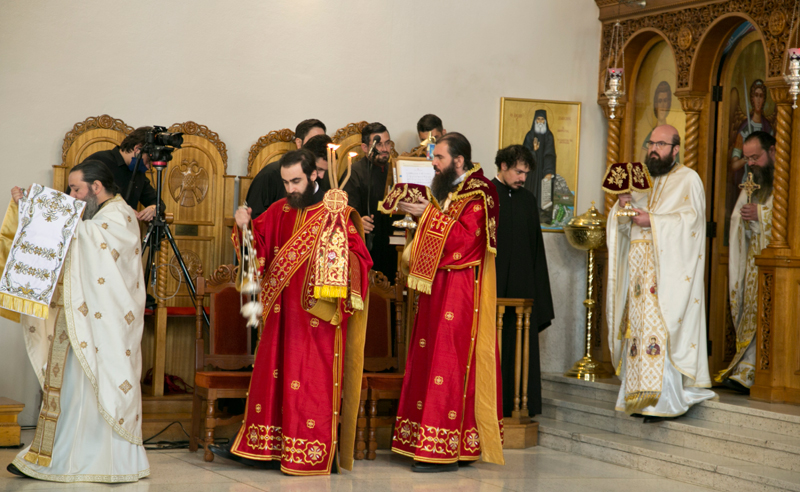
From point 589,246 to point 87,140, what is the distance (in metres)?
4.26

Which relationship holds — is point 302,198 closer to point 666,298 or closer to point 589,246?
point 666,298

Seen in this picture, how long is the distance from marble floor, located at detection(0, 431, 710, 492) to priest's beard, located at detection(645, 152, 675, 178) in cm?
207

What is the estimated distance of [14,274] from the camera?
4.70 m

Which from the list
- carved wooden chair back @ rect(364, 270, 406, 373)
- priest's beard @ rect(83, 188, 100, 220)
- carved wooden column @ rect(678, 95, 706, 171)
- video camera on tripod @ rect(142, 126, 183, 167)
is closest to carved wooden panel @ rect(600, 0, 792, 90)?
carved wooden column @ rect(678, 95, 706, 171)

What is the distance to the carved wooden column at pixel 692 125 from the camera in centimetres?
789

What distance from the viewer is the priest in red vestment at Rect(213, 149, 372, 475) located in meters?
5.17

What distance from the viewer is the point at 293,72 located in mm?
7781

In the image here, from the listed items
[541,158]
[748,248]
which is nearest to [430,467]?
[748,248]

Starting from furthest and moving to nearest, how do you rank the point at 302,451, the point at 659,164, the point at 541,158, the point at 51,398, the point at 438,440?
the point at 541,158 < the point at 659,164 < the point at 438,440 < the point at 302,451 < the point at 51,398

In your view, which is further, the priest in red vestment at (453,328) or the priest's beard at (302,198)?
the priest in red vestment at (453,328)

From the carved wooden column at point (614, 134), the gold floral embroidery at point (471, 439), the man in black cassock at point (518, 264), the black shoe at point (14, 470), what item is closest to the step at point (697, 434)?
the man in black cassock at point (518, 264)

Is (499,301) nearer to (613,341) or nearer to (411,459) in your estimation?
(613,341)

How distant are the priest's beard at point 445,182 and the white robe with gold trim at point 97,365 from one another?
189 centimetres

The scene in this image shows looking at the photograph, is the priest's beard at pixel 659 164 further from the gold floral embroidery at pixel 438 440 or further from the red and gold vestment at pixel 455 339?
the gold floral embroidery at pixel 438 440
